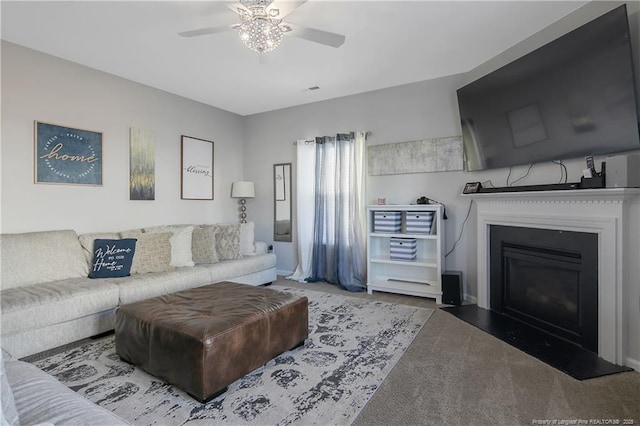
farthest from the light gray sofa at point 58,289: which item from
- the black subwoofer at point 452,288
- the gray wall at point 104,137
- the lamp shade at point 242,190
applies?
the black subwoofer at point 452,288

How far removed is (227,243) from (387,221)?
78.6 inches

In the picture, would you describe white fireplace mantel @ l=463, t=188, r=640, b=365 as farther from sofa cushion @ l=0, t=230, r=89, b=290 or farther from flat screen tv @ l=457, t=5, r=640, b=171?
sofa cushion @ l=0, t=230, r=89, b=290

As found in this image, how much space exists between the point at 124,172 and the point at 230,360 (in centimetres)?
284

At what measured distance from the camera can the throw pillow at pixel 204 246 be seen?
384cm

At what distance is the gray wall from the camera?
2.86 m

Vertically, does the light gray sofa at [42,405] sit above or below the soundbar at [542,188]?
below

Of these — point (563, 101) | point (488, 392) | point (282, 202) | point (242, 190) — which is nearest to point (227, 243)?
point (242, 190)

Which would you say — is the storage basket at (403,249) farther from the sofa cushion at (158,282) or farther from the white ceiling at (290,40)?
the sofa cushion at (158,282)

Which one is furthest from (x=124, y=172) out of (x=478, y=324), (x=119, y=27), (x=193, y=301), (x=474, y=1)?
(x=478, y=324)

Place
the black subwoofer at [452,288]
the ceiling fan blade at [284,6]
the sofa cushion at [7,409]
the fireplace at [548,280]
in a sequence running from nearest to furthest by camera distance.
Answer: the sofa cushion at [7,409], the ceiling fan blade at [284,6], the fireplace at [548,280], the black subwoofer at [452,288]

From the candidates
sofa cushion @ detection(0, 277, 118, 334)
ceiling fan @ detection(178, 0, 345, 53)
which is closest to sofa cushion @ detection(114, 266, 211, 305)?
sofa cushion @ detection(0, 277, 118, 334)

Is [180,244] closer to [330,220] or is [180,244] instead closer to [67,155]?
[67,155]

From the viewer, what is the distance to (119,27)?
2.61 meters

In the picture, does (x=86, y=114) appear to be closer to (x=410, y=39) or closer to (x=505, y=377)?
(x=410, y=39)
